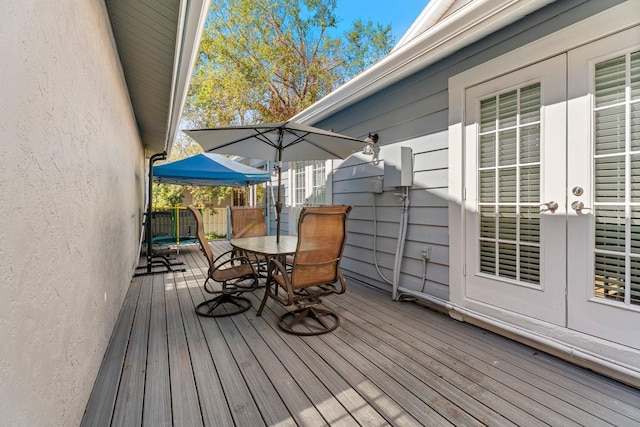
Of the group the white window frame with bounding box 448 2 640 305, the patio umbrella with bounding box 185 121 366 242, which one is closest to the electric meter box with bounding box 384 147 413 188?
the patio umbrella with bounding box 185 121 366 242

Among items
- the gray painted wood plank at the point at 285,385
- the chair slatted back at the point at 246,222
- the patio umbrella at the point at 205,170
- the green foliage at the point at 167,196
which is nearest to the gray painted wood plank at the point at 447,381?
the gray painted wood plank at the point at 285,385

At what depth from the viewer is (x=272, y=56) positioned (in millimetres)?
9867

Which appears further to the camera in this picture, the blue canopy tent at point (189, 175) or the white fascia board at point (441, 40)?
the blue canopy tent at point (189, 175)

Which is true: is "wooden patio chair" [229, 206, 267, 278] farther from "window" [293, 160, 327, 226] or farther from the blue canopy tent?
the blue canopy tent

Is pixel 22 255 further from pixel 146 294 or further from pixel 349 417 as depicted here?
pixel 146 294

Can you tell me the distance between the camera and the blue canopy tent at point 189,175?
6.05 metres

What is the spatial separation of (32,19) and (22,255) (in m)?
0.88

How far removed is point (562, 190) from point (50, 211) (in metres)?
3.16

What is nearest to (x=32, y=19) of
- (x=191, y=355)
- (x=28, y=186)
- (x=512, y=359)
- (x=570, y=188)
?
(x=28, y=186)

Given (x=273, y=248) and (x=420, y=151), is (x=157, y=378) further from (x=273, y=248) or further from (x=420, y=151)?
(x=420, y=151)

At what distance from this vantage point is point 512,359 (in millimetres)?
2250

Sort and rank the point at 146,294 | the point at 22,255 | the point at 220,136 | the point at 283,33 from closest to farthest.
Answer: the point at 22,255
the point at 220,136
the point at 146,294
the point at 283,33

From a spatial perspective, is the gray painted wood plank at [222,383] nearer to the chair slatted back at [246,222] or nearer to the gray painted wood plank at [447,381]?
the gray painted wood plank at [447,381]

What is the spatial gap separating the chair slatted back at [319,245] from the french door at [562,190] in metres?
1.31
